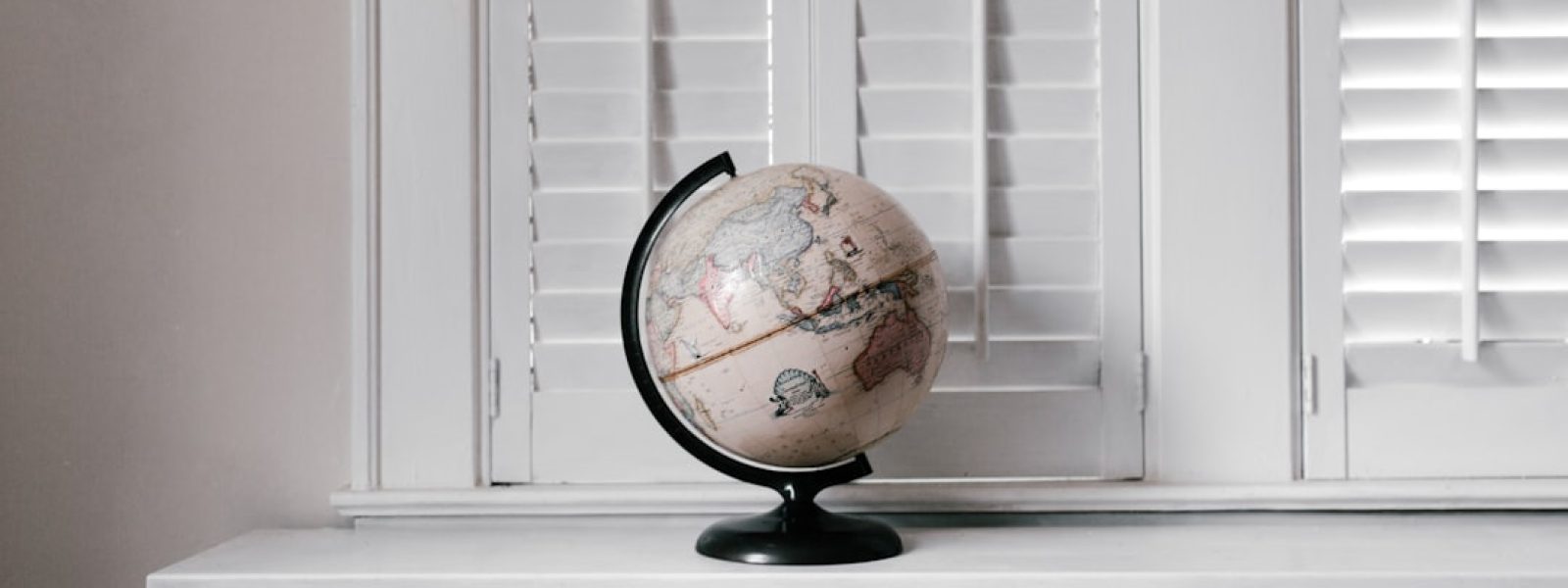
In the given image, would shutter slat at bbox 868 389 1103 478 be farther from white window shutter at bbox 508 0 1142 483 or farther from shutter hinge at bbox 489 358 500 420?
shutter hinge at bbox 489 358 500 420

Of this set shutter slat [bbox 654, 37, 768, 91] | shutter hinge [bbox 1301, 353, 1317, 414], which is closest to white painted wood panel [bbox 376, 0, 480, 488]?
shutter slat [bbox 654, 37, 768, 91]

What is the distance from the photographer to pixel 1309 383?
1.70m

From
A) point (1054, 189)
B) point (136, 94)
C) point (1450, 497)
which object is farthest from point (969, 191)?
point (136, 94)

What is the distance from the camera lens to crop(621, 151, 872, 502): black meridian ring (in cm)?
147

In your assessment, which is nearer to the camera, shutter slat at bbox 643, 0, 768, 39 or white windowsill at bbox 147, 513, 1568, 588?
white windowsill at bbox 147, 513, 1568, 588

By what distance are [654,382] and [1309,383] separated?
0.86 metres

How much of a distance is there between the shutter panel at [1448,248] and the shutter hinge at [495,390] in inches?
42.2

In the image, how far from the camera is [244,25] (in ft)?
5.70

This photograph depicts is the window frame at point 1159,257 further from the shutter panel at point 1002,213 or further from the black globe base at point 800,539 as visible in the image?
the black globe base at point 800,539

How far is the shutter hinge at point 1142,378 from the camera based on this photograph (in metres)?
1.70

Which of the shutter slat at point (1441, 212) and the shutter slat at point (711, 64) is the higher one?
the shutter slat at point (711, 64)

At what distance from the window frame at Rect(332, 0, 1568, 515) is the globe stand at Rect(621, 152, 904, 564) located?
0.75 feet

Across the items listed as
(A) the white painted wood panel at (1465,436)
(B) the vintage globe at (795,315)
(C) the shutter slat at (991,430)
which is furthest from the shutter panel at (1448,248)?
(B) the vintage globe at (795,315)

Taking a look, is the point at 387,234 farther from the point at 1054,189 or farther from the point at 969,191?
the point at 1054,189
